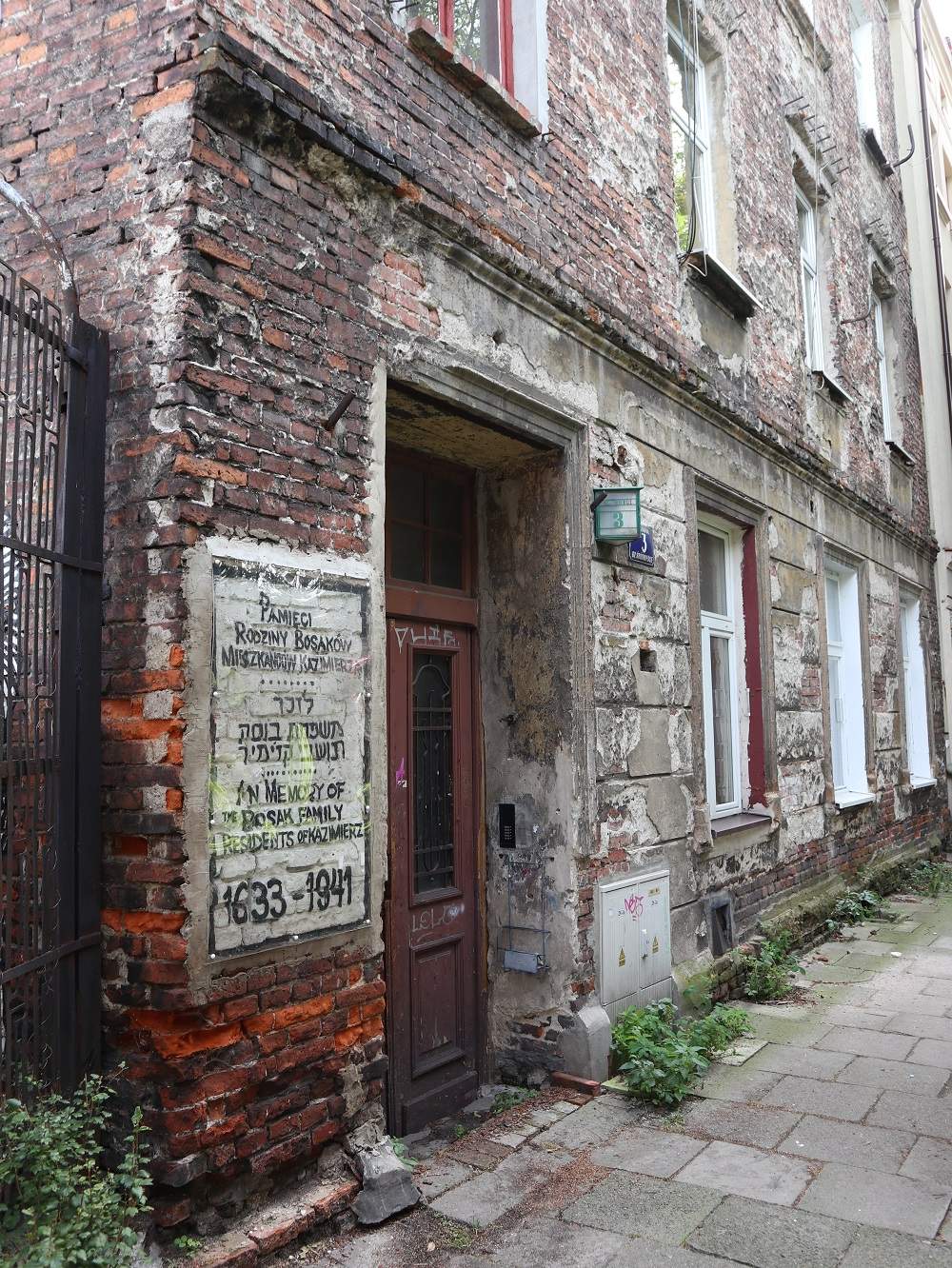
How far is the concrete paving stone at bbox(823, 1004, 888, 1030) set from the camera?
17.9 ft

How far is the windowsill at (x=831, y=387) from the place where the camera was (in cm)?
861

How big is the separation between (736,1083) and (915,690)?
8.07 meters

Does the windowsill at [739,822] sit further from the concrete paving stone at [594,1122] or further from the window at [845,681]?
the window at [845,681]

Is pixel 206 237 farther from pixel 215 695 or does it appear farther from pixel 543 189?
pixel 543 189

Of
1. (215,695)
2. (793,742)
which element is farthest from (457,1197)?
(793,742)

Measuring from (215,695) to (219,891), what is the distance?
56cm

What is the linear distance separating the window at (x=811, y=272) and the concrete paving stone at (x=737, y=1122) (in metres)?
6.61

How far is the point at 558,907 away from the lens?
4.77 meters

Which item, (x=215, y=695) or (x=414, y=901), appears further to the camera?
(x=414, y=901)

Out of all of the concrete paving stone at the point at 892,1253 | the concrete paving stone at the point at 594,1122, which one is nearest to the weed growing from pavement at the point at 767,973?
the concrete paving stone at the point at 594,1122

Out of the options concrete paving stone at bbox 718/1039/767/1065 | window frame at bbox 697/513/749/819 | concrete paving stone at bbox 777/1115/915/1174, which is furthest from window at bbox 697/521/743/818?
concrete paving stone at bbox 777/1115/915/1174

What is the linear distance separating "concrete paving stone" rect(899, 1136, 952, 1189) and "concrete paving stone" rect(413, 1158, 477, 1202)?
152 centimetres

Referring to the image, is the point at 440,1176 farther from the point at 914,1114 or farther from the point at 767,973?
the point at 767,973

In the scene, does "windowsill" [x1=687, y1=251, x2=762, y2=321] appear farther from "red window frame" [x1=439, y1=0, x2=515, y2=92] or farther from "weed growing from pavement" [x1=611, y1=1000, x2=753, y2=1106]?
"weed growing from pavement" [x1=611, y1=1000, x2=753, y2=1106]
